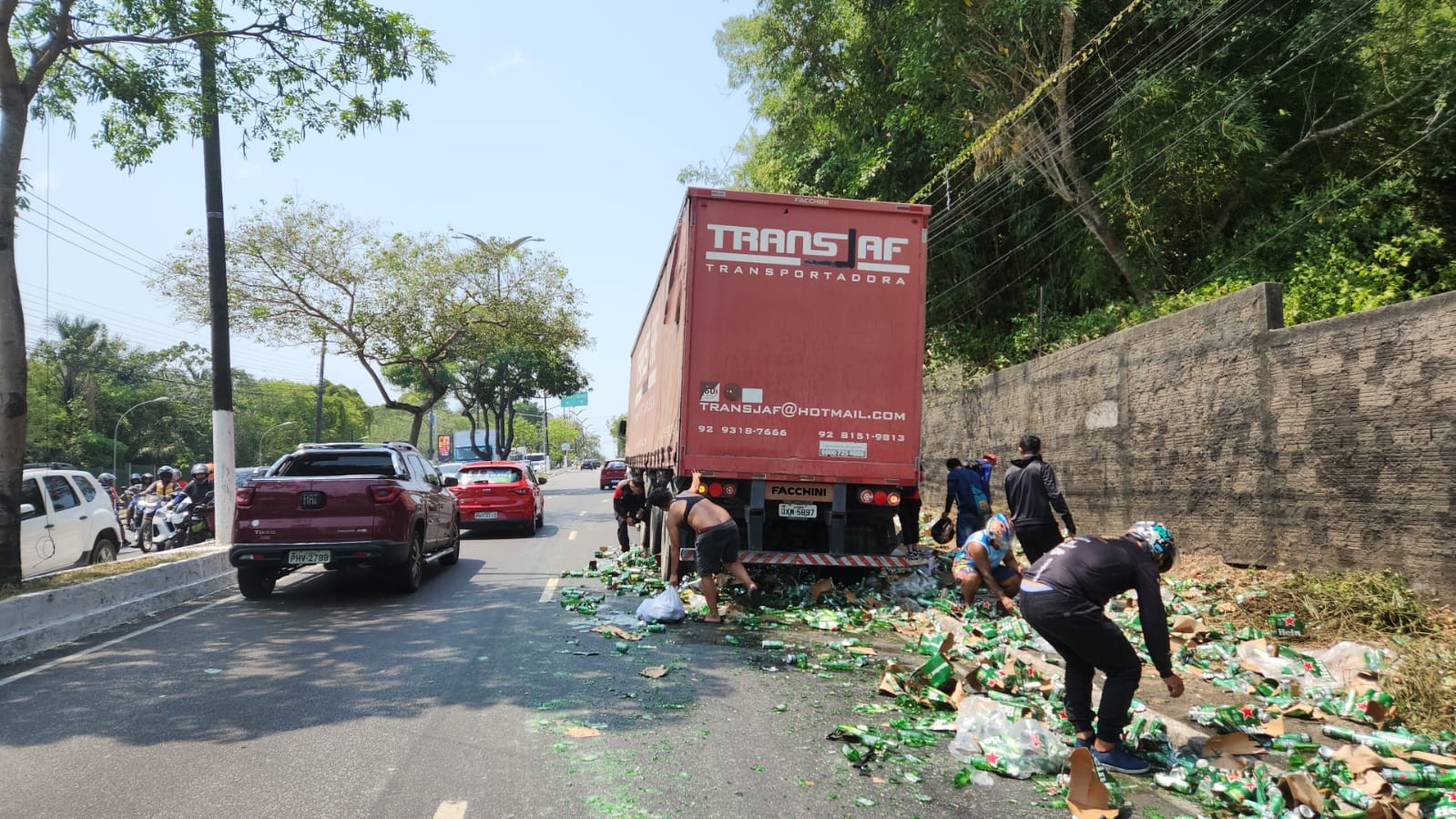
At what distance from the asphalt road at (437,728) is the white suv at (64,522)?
3349 mm

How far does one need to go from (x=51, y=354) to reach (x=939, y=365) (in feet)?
173

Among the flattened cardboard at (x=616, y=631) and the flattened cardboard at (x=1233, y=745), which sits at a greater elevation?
the flattened cardboard at (x=1233, y=745)

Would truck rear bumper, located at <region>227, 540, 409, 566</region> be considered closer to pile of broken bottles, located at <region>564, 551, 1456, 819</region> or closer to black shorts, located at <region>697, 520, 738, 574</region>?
black shorts, located at <region>697, 520, 738, 574</region>

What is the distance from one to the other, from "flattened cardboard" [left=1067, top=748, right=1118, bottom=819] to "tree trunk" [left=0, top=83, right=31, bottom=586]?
31.1 ft

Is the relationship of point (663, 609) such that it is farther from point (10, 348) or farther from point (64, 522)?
point (64, 522)

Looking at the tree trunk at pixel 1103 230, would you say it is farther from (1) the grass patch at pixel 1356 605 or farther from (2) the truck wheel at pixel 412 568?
(2) the truck wheel at pixel 412 568

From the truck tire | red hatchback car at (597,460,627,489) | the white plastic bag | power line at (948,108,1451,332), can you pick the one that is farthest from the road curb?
red hatchback car at (597,460,627,489)

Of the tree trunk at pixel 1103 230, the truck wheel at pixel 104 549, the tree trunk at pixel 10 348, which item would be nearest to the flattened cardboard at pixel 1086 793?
the tree trunk at pixel 10 348

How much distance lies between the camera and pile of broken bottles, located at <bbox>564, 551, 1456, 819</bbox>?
4074 millimetres

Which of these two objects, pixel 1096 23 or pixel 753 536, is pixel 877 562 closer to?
pixel 753 536

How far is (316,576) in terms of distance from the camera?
11609mm

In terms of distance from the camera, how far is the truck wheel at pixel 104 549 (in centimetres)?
1184

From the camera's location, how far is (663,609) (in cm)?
821

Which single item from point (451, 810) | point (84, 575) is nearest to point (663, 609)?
point (451, 810)
